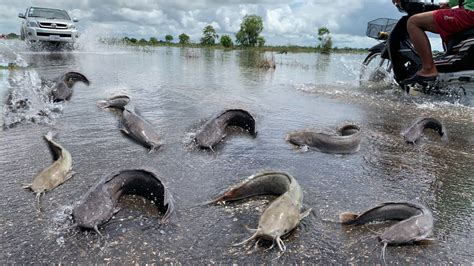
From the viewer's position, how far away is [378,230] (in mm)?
2977

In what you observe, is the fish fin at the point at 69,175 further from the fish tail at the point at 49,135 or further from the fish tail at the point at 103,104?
the fish tail at the point at 103,104

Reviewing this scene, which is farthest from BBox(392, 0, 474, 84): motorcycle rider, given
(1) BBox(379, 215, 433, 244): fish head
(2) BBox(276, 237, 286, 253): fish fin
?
(2) BBox(276, 237, 286, 253): fish fin

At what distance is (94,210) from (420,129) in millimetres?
4908

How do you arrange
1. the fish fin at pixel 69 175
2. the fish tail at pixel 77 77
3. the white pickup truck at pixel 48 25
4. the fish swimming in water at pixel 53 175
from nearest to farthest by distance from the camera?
the fish swimming in water at pixel 53 175, the fish fin at pixel 69 175, the fish tail at pixel 77 77, the white pickup truck at pixel 48 25

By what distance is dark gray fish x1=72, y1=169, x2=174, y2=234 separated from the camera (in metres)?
2.90

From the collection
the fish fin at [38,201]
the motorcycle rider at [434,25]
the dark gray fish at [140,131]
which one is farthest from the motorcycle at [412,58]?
the fish fin at [38,201]

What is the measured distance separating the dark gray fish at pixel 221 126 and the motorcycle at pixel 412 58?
453 centimetres

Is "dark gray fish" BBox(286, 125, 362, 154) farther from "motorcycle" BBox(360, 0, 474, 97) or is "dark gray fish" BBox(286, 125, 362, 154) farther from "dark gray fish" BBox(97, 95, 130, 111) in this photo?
"motorcycle" BBox(360, 0, 474, 97)

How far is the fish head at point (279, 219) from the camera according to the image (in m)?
2.71

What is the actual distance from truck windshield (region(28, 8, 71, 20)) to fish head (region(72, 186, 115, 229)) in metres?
17.7

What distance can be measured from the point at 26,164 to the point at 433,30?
711cm

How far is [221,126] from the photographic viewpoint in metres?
5.41

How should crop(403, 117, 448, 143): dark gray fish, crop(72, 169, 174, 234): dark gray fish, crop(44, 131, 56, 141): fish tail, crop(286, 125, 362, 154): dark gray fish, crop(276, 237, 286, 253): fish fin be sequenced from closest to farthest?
crop(276, 237, 286, 253): fish fin
crop(72, 169, 174, 234): dark gray fish
crop(44, 131, 56, 141): fish tail
crop(286, 125, 362, 154): dark gray fish
crop(403, 117, 448, 143): dark gray fish

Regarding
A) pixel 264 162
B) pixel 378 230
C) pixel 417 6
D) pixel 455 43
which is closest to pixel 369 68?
pixel 417 6
